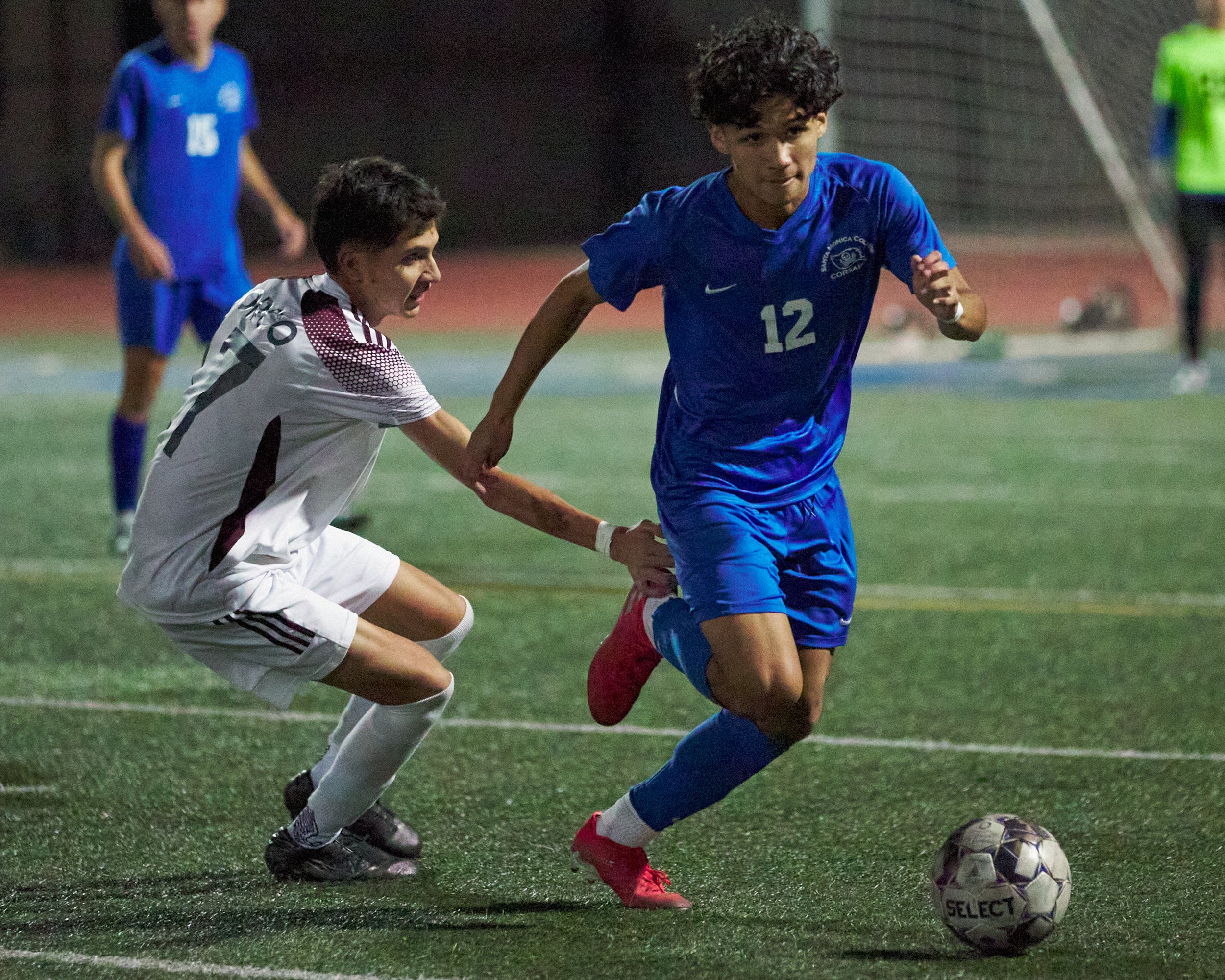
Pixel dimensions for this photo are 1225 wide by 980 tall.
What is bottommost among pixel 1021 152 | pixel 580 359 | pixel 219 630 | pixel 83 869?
pixel 580 359

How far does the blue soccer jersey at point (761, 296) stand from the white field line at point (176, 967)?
3.88 feet

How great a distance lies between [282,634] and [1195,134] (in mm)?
9828

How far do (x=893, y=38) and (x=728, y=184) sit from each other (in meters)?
11.7

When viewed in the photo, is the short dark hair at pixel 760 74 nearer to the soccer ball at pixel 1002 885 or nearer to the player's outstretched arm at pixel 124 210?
the soccer ball at pixel 1002 885

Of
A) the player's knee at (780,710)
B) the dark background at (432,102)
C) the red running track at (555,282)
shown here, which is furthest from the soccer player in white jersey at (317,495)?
the dark background at (432,102)

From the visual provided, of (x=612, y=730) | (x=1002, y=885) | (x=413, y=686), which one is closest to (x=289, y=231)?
(x=612, y=730)

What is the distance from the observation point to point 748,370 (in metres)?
3.46

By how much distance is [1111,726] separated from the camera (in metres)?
4.71

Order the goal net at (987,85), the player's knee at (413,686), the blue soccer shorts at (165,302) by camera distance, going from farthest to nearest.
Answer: the goal net at (987,85) → the blue soccer shorts at (165,302) → the player's knee at (413,686)

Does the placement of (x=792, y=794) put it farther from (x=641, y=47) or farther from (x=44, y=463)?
(x=641, y=47)

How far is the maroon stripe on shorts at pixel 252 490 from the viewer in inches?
132

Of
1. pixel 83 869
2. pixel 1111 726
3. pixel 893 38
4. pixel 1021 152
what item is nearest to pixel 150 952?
pixel 83 869

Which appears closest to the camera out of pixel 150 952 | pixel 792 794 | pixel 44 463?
pixel 150 952

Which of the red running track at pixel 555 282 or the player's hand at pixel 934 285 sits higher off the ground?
the player's hand at pixel 934 285
